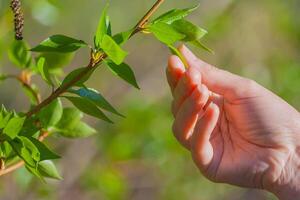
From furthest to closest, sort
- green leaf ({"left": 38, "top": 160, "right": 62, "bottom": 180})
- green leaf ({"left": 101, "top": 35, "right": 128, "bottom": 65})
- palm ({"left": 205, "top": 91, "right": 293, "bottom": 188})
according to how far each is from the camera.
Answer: palm ({"left": 205, "top": 91, "right": 293, "bottom": 188}), green leaf ({"left": 38, "top": 160, "right": 62, "bottom": 180}), green leaf ({"left": 101, "top": 35, "right": 128, "bottom": 65})

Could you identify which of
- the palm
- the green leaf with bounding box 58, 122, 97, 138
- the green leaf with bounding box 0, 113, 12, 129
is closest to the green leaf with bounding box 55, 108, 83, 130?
the green leaf with bounding box 58, 122, 97, 138

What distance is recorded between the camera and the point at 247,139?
65.1 inches

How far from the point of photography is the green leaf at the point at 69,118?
4.24 ft

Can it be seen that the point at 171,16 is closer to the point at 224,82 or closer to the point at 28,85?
the point at 28,85

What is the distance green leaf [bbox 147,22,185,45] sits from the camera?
104 cm

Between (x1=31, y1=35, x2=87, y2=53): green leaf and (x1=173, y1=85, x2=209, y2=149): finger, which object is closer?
(x1=31, y1=35, x2=87, y2=53): green leaf

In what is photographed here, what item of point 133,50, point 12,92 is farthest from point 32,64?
point 133,50

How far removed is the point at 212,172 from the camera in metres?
1.60

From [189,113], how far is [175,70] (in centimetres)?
9

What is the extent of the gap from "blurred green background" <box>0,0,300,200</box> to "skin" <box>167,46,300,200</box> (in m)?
0.38

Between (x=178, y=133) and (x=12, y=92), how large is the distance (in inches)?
92.7

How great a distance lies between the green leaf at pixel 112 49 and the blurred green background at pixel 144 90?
36 cm

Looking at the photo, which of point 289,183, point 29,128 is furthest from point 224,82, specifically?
point 29,128

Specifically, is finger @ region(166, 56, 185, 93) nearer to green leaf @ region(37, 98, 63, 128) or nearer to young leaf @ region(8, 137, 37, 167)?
green leaf @ region(37, 98, 63, 128)
